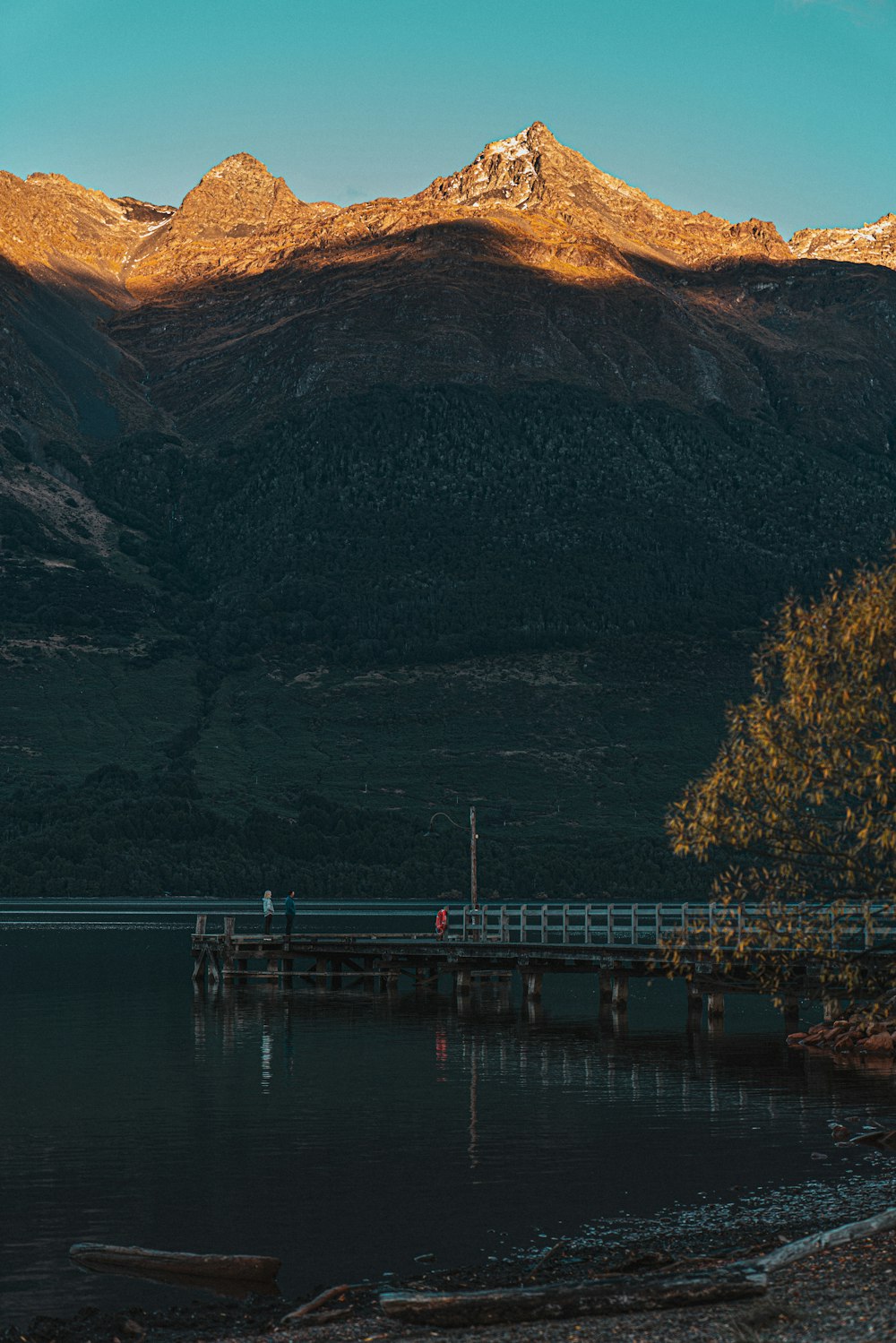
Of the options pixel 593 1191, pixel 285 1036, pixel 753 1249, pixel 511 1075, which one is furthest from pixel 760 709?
pixel 285 1036

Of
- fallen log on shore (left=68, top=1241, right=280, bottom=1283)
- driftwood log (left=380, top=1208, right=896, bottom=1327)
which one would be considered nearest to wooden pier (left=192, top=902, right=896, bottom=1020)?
fallen log on shore (left=68, top=1241, right=280, bottom=1283)

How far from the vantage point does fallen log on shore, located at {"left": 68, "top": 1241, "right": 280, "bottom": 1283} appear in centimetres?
2550

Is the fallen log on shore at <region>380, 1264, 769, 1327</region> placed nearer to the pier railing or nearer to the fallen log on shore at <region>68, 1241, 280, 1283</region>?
the fallen log on shore at <region>68, 1241, 280, 1283</region>

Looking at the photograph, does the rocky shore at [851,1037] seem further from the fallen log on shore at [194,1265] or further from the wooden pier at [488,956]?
the fallen log on shore at [194,1265]

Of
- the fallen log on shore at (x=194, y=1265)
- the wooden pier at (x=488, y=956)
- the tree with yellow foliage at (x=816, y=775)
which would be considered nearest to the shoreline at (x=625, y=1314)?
the fallen log on shore at (x=194, y=1265)

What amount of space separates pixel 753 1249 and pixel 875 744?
834 cm

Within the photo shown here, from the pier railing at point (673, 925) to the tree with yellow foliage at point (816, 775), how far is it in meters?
0.40

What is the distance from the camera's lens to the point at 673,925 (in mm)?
96062

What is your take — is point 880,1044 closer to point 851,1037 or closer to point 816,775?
point 851,1037

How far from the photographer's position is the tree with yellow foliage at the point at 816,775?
84.5 ft

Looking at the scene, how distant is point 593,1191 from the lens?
32.2 m

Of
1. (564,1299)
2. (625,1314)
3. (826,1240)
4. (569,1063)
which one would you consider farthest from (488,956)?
(625,1314)

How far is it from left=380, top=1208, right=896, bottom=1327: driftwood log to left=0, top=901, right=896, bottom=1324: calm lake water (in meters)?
4.30

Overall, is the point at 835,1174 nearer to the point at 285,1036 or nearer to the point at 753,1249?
the point at 753,1249
